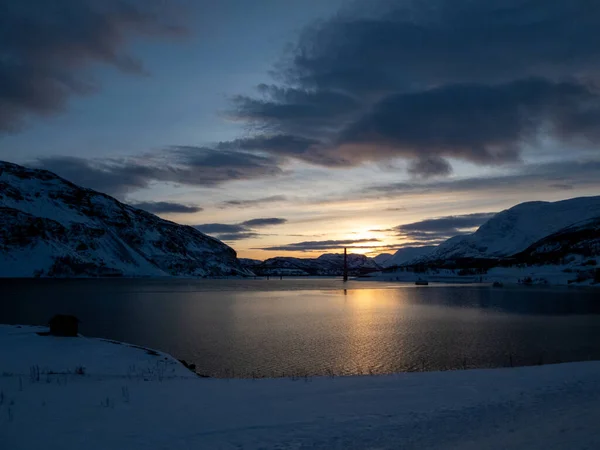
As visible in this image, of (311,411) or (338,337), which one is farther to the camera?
(338,337)

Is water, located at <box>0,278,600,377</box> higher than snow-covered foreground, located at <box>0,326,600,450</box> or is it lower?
lower

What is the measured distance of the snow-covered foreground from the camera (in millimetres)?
11773

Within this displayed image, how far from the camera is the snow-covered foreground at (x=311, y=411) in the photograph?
11.8 m

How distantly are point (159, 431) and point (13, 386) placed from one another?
27.7 feet

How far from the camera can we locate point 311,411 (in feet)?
47.8

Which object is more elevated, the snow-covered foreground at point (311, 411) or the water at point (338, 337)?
the snow-covered foreground at point (311, 411)

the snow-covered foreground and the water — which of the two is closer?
the snow-covered foreground

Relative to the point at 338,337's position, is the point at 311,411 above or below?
above

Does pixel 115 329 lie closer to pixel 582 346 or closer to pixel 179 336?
pixel 179 336

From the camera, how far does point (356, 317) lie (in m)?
66.4

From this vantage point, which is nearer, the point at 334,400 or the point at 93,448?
the point at 93,448

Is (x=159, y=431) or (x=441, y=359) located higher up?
(x=159, y=431)

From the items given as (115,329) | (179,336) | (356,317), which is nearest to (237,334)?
(179,336)

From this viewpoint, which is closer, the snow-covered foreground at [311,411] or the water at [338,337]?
the snow-covered foreground at [311,411]
